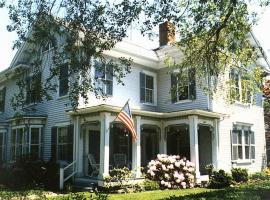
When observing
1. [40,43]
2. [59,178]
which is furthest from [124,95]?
[40,43]

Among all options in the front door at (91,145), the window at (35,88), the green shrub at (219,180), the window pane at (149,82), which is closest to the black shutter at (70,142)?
the front door at (91,145)

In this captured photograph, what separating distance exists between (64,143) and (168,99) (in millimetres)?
6796

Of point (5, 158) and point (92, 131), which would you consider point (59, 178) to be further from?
point (5, 158)

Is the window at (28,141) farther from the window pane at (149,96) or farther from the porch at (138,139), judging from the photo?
the window pane at (149,96)

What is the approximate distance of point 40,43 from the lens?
9.86 metres

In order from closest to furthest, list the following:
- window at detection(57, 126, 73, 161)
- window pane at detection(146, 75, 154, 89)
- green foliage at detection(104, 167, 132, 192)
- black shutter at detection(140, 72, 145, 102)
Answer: green foliage at detection(104, 167, 132, 192) < window at detection(57, 126, 73, 161) < black shutter at detection(140, 72, 145, 102) < window pane at detection(146, 75, 154, 89)

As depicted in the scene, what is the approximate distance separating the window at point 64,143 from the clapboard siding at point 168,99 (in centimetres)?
603

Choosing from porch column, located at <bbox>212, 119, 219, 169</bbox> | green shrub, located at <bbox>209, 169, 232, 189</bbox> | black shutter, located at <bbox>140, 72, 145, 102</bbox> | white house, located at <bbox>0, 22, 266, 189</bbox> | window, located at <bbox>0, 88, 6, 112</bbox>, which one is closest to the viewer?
green shrub, located at <bbox>209, 169, 232, 189</bbox>

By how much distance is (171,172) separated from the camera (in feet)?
58.2

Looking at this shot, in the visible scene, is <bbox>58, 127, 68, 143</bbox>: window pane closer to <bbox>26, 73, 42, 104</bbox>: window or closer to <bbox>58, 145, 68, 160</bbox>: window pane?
<bbox>58, 145, 68, 160</bbox>: window pane

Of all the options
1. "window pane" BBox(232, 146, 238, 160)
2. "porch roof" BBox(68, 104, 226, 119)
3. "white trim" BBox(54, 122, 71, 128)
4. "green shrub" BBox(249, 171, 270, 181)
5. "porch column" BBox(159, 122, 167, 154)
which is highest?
"porch roof" BBox(68, 104, 226, 119)

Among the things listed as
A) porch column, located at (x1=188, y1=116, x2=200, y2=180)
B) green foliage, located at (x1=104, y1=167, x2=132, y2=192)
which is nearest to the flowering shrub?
porch column, located at (x1=188, y1=116, x2=200, y2=180)

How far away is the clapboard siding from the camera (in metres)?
20.4

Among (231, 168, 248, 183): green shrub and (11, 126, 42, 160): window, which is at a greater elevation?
(11, 126, 42, 160): window
